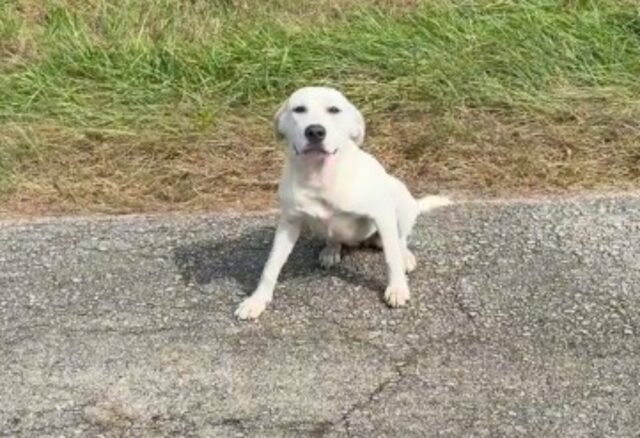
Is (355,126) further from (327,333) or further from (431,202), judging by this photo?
(431,202)

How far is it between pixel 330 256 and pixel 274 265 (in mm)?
382

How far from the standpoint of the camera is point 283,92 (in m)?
6.38

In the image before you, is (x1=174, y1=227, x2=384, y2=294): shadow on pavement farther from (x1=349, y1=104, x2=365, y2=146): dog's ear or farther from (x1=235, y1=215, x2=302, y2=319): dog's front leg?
(x1=349, y1=104, x2=365, y2=146): dog's ear

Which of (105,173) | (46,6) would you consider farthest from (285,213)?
(46,6)

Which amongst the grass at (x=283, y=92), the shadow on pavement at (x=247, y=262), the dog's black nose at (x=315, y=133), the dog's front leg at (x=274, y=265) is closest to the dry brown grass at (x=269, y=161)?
the grass at (x=283, y=92)

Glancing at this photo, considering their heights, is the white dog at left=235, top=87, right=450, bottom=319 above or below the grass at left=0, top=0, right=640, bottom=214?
above

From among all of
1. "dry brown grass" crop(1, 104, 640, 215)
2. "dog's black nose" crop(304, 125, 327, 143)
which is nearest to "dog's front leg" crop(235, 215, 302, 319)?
"dog's black nose" crop(304, 125, 327, 143)

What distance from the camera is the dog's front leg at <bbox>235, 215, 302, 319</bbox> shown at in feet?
13.6

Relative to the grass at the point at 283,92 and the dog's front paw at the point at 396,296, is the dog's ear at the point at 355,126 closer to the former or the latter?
the dog's front paw at the point at 396,296

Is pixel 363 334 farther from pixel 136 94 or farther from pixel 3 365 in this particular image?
pixel 136 94

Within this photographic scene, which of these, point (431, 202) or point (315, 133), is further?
point (431, 202)

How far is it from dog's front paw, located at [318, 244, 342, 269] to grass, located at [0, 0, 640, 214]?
0.92 meters

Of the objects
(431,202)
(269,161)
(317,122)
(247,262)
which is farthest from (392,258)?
(269,161)

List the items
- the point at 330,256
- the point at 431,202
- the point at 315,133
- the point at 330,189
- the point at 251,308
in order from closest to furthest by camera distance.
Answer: the point at 315,133
the point at 330,189
the point at 251,308
the point at 330,256
the point at 431,202
